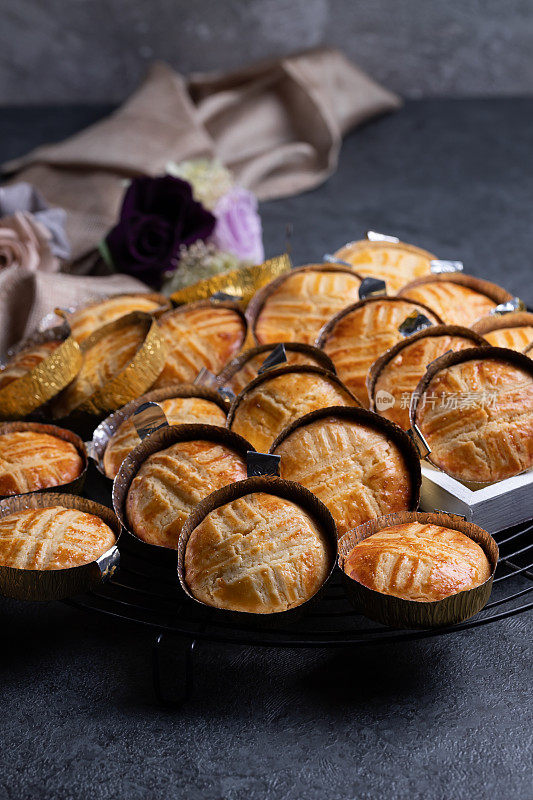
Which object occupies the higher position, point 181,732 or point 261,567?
point 261,567

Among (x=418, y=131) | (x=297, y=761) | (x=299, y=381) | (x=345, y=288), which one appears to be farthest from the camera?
(x=418, y=131)

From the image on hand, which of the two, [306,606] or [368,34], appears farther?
[368,34]

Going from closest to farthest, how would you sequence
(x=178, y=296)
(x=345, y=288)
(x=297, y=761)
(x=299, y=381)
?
(x=297, y=761) → (x=299, y=381) → (x=345, y=288) → (x=178, y=296)

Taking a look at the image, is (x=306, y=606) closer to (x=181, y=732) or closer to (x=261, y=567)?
(x=261, y=567)

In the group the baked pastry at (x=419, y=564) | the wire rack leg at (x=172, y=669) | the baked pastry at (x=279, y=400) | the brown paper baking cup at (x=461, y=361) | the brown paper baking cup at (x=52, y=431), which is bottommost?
the wire rack leg at (x=172, y=669)

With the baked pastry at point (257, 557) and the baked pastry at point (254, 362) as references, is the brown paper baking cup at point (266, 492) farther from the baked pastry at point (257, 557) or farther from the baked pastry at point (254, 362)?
the baked pastry at point (254, 362)

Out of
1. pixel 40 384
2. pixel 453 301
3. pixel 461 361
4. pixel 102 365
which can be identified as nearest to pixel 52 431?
pixel 40 384

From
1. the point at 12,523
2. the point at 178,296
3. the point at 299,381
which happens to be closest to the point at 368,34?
the point at 178,296

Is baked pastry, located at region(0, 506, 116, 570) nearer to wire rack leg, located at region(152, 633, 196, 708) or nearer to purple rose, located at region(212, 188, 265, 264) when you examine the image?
wire rack leg, located at region(152, 633, 196, 708)

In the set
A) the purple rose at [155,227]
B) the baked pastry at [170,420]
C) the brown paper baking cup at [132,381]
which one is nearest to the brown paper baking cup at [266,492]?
the baked pastry at [170,420]
